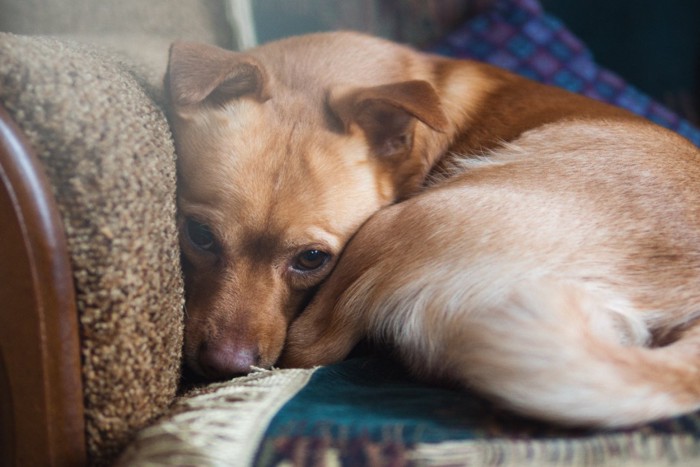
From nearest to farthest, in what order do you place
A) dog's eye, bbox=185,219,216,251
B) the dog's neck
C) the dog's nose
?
the dog's nose, dog's eye, bbox=185,219,216,251, the dog's neck

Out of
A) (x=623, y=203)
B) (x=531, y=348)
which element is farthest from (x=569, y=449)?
(x=623, y=203)

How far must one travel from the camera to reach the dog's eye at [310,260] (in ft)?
5.09

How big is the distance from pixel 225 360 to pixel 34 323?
17.9 inches

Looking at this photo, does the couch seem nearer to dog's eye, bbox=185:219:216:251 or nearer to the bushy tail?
the bushy tail

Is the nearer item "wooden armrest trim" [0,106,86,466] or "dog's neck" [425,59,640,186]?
"wooden armrest trim" [0,106,86,466]

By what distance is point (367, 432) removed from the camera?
39.4 inches

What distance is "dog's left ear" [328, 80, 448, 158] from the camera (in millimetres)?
1468

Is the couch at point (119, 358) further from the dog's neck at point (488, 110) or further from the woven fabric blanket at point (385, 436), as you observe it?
the dog's neck at point (488, 110)

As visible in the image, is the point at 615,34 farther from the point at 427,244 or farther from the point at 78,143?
the point at 78,143

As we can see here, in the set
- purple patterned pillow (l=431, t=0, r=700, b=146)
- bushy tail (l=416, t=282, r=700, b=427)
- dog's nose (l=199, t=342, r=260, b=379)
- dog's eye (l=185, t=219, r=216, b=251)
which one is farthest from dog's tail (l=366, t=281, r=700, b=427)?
purple patterned pillow (l=431, t=0, r=700, b=146)

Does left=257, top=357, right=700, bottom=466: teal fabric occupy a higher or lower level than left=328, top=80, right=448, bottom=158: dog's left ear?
lower

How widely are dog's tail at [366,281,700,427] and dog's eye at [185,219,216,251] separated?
608mm

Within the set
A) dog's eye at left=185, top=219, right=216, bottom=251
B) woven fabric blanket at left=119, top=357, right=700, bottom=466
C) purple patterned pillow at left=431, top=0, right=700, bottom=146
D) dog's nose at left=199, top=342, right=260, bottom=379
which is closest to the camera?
woven fabric blanket at left=119, top=357, right=700, bottom=466

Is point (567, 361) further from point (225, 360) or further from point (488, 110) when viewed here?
point (488, 110)
